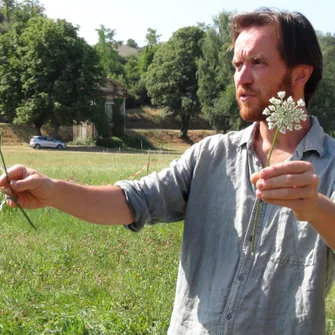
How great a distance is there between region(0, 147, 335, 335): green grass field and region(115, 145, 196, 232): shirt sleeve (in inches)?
97.6

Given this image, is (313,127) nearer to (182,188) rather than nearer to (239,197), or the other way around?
(239,197)

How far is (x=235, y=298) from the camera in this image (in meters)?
2.51

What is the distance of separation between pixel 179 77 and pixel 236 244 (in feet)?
235

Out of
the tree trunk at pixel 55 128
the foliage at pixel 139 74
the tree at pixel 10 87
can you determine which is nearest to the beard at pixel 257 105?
the tree trunk at pixel 55 128

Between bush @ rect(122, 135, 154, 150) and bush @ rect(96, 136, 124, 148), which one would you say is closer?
bush @ rect(96, 136, 124, 148)

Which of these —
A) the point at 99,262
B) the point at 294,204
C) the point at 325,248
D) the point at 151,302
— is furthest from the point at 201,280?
the point at 99,262

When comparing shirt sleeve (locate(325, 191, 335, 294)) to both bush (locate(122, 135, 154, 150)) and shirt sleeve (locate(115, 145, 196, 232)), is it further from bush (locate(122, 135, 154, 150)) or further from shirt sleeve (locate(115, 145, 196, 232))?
bush (locate(122, 135, 154, 150))

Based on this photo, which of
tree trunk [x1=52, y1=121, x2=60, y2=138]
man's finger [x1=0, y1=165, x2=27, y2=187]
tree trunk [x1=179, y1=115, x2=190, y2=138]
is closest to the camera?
man's finger [x1=0, y1=165, x2=27, y2=187]

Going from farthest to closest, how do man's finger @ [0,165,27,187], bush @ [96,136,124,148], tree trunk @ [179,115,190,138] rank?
tree trunk @ [179,115,190,138]
bush @ [96,136,124,148]
man's finger @ [0,165,27,187]

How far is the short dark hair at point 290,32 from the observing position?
2.73m

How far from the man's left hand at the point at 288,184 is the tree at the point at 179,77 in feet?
227

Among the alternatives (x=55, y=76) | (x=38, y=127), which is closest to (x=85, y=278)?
(x=55, y=76)

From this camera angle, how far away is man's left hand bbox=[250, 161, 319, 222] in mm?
1974

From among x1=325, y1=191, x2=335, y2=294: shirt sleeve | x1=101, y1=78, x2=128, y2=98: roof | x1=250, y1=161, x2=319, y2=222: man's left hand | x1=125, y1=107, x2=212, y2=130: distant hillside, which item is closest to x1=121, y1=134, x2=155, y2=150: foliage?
x1=101, y1=78, x2=128, y2=98: roof
